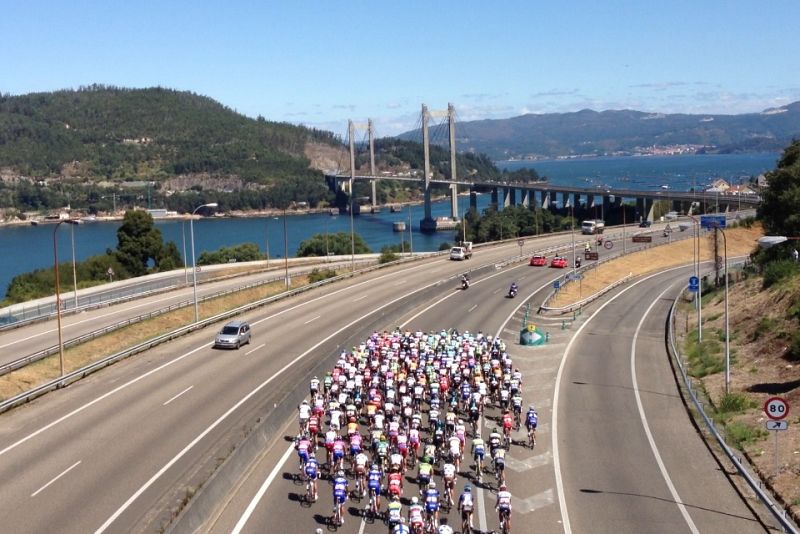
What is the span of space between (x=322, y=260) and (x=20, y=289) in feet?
94.1

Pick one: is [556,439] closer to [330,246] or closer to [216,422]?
[216,422]

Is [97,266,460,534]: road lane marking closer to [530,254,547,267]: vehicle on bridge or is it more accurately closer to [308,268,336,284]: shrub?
[308,268,336,284]: shrub

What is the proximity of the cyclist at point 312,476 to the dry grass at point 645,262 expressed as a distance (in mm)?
35263

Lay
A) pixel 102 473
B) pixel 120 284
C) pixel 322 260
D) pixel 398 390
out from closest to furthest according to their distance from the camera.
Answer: pixel 102 473
pixel 398 390
pixel 120 284
pixel 322 260

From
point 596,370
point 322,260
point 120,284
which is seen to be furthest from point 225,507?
point 322,260

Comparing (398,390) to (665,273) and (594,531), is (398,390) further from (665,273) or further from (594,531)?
(665,273)

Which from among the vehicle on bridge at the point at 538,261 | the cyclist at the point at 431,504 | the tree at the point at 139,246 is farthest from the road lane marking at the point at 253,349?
the tree at the point at 139,246

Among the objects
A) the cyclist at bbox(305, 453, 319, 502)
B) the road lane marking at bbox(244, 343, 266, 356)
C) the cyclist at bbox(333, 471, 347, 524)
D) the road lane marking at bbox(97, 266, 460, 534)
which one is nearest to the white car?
the road lane marking at bbox(97, 266, 460, 534)

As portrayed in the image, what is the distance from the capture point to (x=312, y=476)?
19453mm

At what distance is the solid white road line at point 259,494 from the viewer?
60.7ft

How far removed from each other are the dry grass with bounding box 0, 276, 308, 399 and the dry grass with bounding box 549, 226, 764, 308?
2019 cm

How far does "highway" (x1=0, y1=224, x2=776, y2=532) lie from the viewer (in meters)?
18.9

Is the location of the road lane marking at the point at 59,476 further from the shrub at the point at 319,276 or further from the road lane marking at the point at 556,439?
the shrub at the point at 319,276

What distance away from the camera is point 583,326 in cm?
4631
